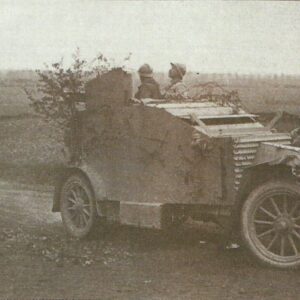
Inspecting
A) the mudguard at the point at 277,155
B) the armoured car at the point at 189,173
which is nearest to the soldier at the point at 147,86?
the armoured car at the point at 189,173

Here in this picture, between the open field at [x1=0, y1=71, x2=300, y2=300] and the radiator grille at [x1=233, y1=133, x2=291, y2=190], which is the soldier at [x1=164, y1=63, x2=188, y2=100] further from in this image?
the open field at [x1=0, y1=71, x2=300, y2=300]

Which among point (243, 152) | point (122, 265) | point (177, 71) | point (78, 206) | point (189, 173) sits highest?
point (177, 71)

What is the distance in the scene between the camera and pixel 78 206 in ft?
24.1

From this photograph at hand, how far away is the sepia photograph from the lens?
5.59 meters

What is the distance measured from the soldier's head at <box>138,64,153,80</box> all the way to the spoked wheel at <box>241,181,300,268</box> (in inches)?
84.4

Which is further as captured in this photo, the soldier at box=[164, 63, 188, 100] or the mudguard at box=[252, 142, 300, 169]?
the soldier at box=[164, 63, 188, 100]

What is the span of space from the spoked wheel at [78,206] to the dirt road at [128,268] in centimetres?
14

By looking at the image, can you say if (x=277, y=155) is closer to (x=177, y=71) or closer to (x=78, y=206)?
(x=177, y=71)

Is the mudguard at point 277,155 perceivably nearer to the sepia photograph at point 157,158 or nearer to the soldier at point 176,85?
the sepia photograph at point 157,158

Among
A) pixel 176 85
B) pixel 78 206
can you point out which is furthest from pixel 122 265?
pixel 176 85

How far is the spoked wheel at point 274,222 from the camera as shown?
223 inches

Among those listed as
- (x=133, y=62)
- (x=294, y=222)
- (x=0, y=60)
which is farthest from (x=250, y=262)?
(x=0, y=60)

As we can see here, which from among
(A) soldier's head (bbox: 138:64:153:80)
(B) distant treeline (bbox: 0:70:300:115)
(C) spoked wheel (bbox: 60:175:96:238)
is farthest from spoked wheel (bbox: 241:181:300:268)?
(A) soldier's head (bbox: 138:64:153:80)

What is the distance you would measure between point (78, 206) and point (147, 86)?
1.47m
